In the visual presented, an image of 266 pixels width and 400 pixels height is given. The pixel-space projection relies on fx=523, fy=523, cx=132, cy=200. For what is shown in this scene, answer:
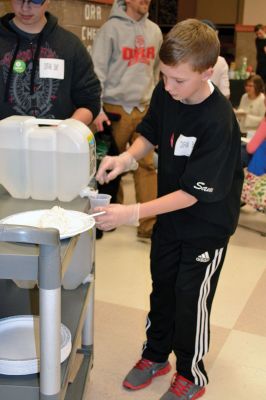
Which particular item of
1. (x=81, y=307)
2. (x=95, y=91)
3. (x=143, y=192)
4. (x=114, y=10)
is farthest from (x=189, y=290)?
(x=114, y=10)

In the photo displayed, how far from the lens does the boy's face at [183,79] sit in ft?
5.03

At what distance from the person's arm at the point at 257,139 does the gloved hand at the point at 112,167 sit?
1913mm

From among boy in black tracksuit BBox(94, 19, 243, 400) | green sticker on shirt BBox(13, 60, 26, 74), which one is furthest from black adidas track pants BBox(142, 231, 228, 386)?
green sticker on shirt BBox(13, 60, 26, 74)

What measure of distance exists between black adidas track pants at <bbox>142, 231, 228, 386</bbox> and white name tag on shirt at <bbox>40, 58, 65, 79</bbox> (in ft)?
2.78

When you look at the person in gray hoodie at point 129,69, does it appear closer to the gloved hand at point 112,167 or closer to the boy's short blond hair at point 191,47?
the gloved hand at point 112,167

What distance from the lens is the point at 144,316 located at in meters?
2.56

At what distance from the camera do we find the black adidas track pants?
177cm

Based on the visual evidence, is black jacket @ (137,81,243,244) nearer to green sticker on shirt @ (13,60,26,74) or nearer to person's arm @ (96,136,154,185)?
person's arm @ (96,136,154,185)

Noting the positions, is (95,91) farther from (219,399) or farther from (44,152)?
(219,399)

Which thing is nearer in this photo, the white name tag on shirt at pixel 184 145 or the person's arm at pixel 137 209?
the person's arm at pixel 137 209

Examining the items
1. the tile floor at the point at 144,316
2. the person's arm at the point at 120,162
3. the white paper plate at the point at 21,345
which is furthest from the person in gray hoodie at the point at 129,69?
the white paper plate at the point at 21,345

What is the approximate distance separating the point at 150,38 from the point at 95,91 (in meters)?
1.28

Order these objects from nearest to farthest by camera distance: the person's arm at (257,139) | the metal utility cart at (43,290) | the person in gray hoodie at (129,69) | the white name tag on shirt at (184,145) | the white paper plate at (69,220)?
the metal utility cart at (43,290), the white paper plate at (69,220), the white name tag on shirt at (184,145), the person in gray hoodie at (129,69), the person's arm at (257,139)

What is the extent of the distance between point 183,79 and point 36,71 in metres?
0.91
